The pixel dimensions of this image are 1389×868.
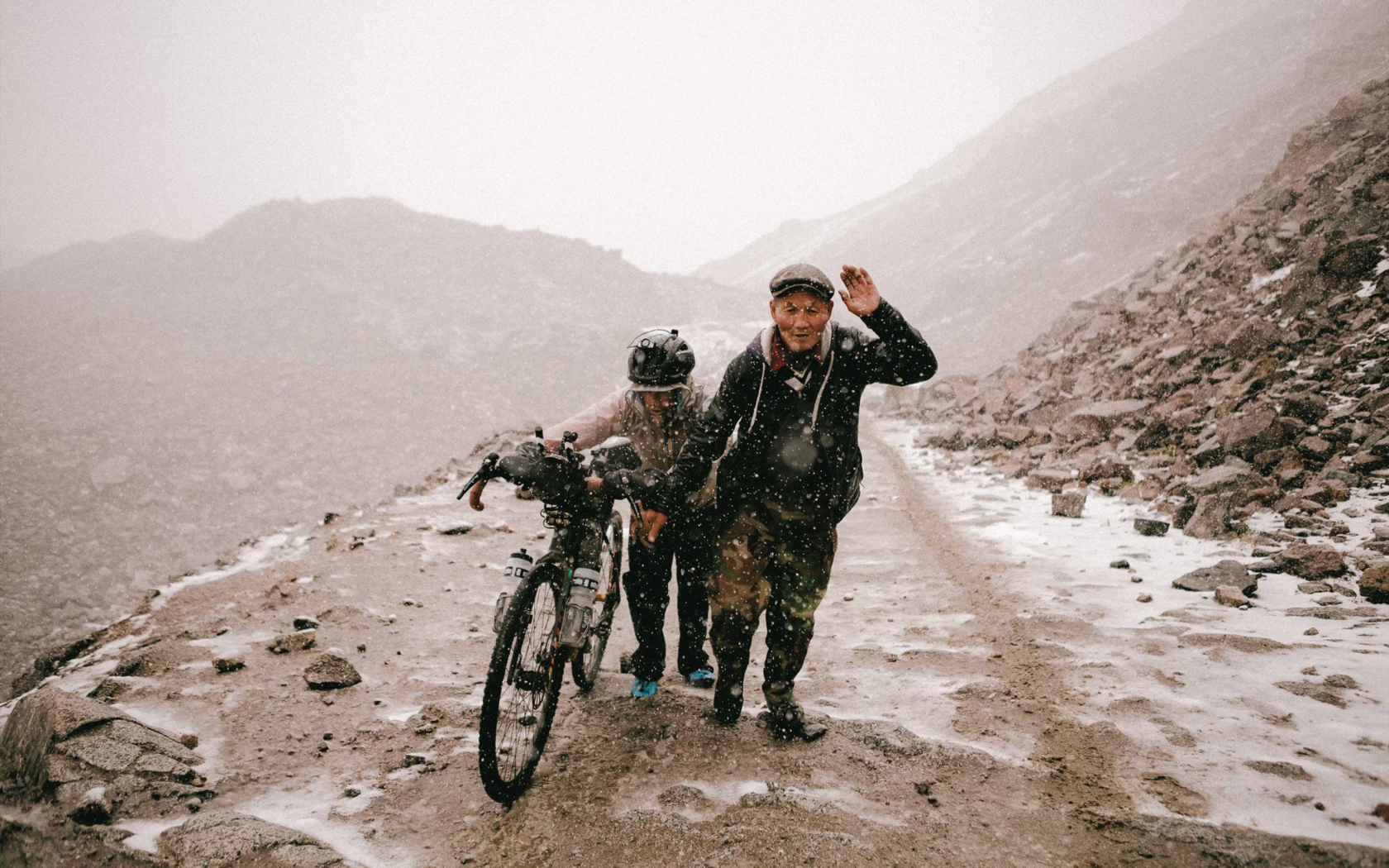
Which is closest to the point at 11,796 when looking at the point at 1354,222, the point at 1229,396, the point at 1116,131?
the point at 1229,396

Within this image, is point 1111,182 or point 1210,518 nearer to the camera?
point 1210,518

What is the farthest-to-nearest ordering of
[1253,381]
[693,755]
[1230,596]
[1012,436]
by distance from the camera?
[1012,436] < [1253,381] < [1230,596] < [693,755]

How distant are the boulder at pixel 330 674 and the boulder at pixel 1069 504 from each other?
777cm

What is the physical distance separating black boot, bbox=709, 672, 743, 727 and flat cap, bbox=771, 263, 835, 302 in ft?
6.84

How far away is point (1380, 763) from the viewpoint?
8.01ft

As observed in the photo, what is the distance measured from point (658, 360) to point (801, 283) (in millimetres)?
1069

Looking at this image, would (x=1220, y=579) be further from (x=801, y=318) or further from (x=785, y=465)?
(x=801, y=318)

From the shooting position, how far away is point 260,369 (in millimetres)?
28719

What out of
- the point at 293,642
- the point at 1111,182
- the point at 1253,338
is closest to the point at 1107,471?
the point at 1253,338

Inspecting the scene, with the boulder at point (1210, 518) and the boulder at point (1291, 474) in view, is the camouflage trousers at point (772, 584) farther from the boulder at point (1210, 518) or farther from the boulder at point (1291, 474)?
the boulder at point (1291, 474)

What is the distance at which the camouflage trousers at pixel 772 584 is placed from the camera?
3.13 m

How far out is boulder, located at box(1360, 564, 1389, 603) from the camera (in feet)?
13.3

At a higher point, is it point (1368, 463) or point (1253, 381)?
point (1253, 381)

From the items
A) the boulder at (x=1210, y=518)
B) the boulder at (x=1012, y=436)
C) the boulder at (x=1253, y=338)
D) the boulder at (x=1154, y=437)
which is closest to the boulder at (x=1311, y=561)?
the boulder at (x=1210, y=518)
